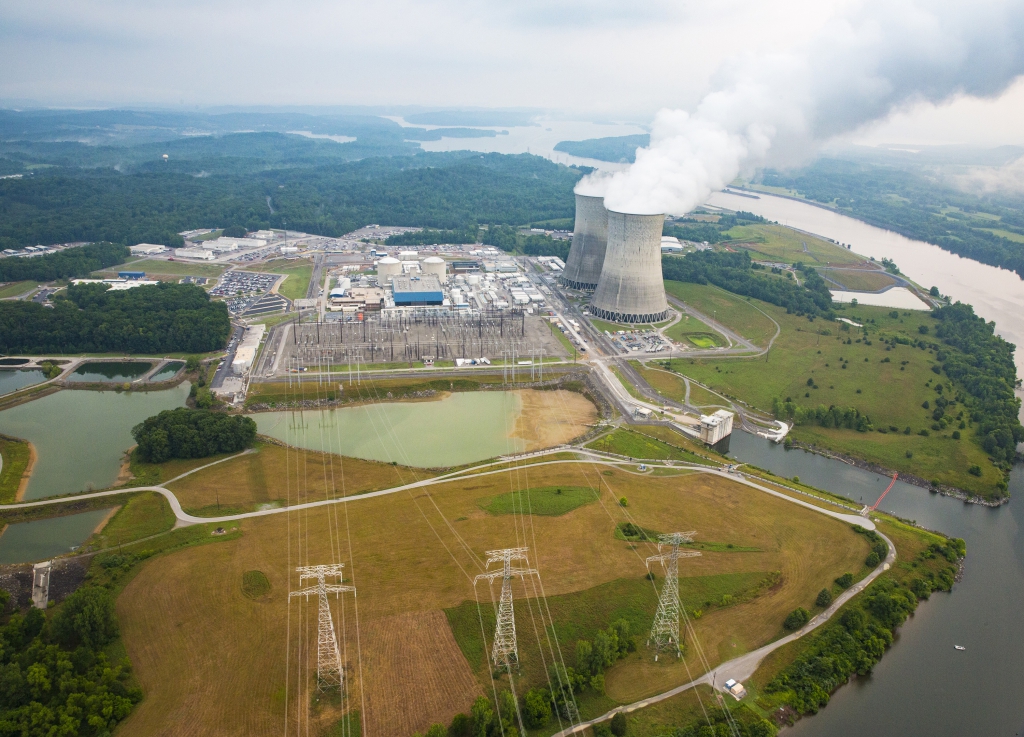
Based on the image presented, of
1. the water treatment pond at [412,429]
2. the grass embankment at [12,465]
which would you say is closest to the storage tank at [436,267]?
the water treatment pond at [412,429]

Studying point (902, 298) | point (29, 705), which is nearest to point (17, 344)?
point (29, 705)

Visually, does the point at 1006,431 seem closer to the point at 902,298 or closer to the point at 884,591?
the point at 884,591

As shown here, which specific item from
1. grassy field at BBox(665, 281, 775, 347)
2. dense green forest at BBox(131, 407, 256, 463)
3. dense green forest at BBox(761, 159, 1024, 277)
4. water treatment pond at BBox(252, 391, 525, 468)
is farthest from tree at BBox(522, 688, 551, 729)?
dense green forest at BBox(761, 159, 1024, 277)

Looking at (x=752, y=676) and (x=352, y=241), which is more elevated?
(x=752, y=676)

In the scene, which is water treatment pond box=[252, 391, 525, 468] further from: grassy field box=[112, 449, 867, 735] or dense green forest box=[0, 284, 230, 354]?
dense green forest box=[0, 284, 230, 354]

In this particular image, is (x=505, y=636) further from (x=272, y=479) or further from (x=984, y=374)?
(x=984, y=374)

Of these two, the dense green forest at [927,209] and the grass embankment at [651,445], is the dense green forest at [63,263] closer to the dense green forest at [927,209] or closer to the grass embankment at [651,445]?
the grass embankment at [651,445]

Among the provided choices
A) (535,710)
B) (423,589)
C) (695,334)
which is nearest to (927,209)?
(695,334)
